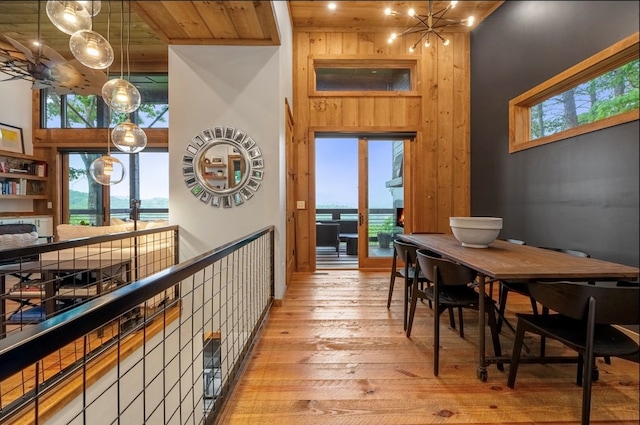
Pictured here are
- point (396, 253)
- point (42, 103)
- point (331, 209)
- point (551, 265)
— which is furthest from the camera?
point (331, 209)

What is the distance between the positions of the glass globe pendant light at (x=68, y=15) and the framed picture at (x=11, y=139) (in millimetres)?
4894

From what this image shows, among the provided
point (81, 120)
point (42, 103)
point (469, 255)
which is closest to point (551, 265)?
point (469, 255)

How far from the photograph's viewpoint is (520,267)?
Answer: 1.65 metres

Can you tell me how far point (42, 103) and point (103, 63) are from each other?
17.5 feet

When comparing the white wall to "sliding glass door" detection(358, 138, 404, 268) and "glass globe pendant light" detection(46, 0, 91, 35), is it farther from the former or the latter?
"sliding glass door" detection(358, 138, 404, 268)

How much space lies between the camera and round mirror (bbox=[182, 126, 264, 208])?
311 cm

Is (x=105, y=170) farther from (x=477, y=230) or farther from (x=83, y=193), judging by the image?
(x=477, y=230)

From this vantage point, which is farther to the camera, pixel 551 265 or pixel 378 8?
pixel 378 8

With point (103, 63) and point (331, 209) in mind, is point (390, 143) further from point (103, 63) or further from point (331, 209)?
point (103, 63)

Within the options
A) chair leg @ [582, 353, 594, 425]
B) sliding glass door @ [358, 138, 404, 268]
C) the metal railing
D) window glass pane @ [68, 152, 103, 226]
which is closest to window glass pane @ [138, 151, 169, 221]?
window glass pane @ [68, 152, 103, 226]

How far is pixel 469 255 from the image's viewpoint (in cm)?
199

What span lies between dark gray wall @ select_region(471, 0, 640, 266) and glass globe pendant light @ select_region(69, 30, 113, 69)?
4010 mm

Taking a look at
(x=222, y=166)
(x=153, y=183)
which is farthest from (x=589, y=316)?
(x=153, y=183)

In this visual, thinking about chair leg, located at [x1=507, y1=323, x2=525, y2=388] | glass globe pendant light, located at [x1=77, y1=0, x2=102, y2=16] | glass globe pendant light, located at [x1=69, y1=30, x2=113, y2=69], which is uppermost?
glass globe pendant light, located at [x1=77, y1=0, x2=102, y2=16]
